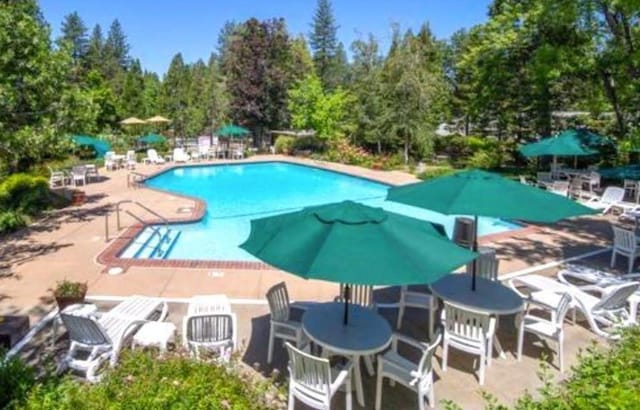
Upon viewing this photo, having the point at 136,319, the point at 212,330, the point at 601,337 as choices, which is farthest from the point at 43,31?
the point at 601,337

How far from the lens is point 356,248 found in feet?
14.1

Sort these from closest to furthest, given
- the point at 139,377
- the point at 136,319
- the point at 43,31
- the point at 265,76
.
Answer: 1. the point at 139,377
2. the point at 136,319
3. the point at 43,31
4. the point at 265,76

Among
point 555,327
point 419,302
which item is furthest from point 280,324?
point 555,327

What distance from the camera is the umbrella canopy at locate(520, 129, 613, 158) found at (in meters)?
15.7

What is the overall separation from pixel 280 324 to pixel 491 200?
10.2 ft

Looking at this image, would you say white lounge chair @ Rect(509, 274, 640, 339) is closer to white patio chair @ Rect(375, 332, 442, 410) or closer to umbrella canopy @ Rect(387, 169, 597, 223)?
umbrella canopy @ Rect(387, 169, 597, 223)

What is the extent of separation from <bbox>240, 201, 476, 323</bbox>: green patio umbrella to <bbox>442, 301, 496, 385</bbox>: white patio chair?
3.51 ft

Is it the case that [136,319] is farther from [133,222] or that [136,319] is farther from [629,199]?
[629,199]

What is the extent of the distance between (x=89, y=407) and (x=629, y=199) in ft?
59.2

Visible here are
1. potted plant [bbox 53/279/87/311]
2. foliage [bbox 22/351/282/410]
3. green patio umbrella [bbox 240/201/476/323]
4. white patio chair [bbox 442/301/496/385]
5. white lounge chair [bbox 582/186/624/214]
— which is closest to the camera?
foliage [bbox 22/351/282/410]

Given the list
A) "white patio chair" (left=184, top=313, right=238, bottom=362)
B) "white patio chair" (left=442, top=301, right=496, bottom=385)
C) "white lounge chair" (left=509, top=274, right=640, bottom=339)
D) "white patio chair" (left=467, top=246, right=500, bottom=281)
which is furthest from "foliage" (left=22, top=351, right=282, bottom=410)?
"white lounge chair" (left=509, top=274, right=640, bottom=339)

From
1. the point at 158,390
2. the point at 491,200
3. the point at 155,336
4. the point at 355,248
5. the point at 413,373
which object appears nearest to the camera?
the point at 158,390

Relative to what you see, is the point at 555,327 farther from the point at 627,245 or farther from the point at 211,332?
the point at 627,245

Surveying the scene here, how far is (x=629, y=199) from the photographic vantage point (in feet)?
53.1
